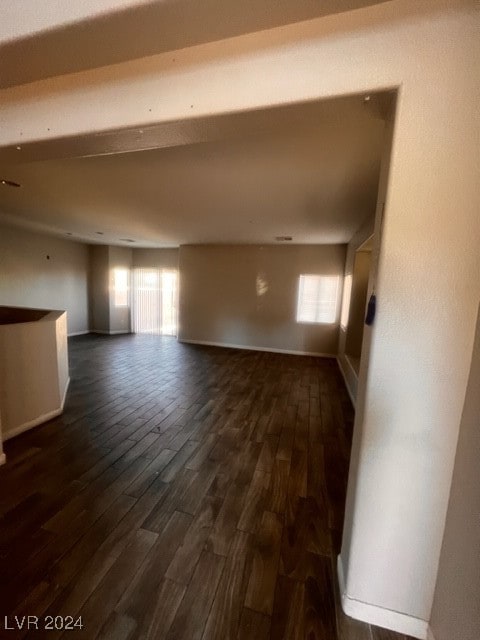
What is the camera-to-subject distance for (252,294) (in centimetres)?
605

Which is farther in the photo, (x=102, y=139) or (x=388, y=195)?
(x=102, y=139)

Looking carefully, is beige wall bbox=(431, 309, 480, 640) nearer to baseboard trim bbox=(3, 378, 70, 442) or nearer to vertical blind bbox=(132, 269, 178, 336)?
baseboard trim bbox=(3, 378, 70, 442)

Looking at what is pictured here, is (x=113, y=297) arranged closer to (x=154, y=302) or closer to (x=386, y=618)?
(x=154, y=302)

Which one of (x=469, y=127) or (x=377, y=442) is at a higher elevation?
(x=469, y=127)

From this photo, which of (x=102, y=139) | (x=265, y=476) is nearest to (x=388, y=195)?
(x=102, y=139)

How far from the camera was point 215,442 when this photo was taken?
Result: 239 cm

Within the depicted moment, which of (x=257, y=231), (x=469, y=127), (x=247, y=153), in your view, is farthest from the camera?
(x=257, y=231)

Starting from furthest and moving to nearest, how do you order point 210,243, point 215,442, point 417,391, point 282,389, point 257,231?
1. point 210,243
2. point 257,231
3. point 282,389
4. point 215,442
5. point 417,391

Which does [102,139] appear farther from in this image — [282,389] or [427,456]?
[282,389]

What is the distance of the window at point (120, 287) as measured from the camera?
23.4 ft

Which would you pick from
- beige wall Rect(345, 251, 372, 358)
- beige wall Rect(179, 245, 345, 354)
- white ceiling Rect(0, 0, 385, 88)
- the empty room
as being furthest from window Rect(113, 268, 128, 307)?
white ceiling Rect(0, 0, 385, 88)

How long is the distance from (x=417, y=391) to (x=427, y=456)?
262 millimetres

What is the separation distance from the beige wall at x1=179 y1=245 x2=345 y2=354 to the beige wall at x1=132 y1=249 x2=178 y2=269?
0.86 metres

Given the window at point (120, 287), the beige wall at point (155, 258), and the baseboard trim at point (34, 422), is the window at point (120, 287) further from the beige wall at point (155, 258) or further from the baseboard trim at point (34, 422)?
the baseboard trim at point (34, 422)
